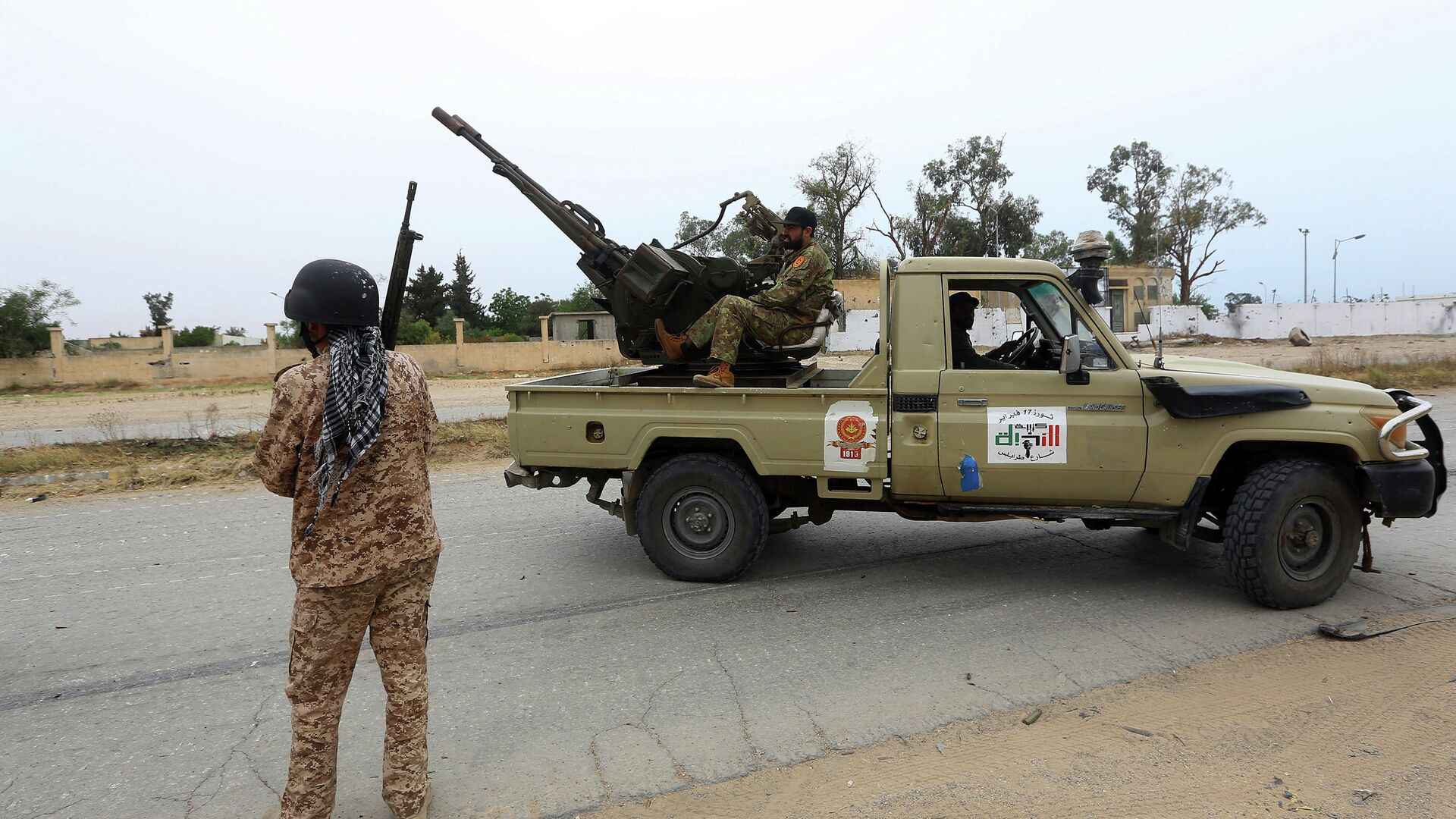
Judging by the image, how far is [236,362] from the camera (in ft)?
103

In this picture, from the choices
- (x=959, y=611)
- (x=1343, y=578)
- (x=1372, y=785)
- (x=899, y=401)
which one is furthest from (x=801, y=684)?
(x=1343, y=578)

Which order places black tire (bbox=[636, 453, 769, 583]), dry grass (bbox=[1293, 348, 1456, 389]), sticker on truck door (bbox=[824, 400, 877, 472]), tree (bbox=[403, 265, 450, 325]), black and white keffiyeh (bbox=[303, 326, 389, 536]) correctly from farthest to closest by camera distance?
tree (bbox=[403, 265, 450, 325]) < dry grass (bbox=[1293, 348, 1456, 389]) < black tire (bbox=[636, 453, 769, 583]) < sticker on truck door (bbox=[824, 400, 877, 472]) < black and white keffiyeh (bbox=[303, 326, 389, 536])

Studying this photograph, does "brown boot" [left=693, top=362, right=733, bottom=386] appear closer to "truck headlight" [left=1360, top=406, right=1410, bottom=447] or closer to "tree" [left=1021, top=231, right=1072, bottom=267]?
"truck headlight" [left=1360, top=406, right=1410, bottom=447]

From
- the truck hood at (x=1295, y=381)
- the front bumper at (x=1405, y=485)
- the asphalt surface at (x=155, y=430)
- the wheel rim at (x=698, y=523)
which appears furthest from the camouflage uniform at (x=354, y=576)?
the asphalt surface at (x=155, y=430)

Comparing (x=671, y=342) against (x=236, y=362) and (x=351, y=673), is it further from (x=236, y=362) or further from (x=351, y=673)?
(x=236, y=362)

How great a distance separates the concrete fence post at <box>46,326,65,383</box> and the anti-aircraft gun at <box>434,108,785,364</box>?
99.5 feet

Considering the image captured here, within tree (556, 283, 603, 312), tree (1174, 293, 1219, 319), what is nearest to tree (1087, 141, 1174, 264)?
tree (1174, 293, 1219, 319)

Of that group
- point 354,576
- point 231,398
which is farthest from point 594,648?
point 231,398

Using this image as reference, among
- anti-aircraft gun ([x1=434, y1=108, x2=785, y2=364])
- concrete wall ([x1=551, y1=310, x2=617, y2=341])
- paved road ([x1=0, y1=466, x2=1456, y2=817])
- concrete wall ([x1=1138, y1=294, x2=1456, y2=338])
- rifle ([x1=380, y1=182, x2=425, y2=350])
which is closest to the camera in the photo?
paved road ([x1=0, y1=466, x2=1456, y2=817])

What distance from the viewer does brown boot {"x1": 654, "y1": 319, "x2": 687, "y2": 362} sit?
6.02 m

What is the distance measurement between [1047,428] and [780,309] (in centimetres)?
187

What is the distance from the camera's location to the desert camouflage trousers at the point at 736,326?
5602 millimetres

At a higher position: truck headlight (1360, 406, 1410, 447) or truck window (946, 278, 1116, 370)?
truck window (946, 278, 1116, 370)

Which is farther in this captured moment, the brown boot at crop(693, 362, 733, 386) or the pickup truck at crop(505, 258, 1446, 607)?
the brown boot at crop(693, 362, 733, 386)
